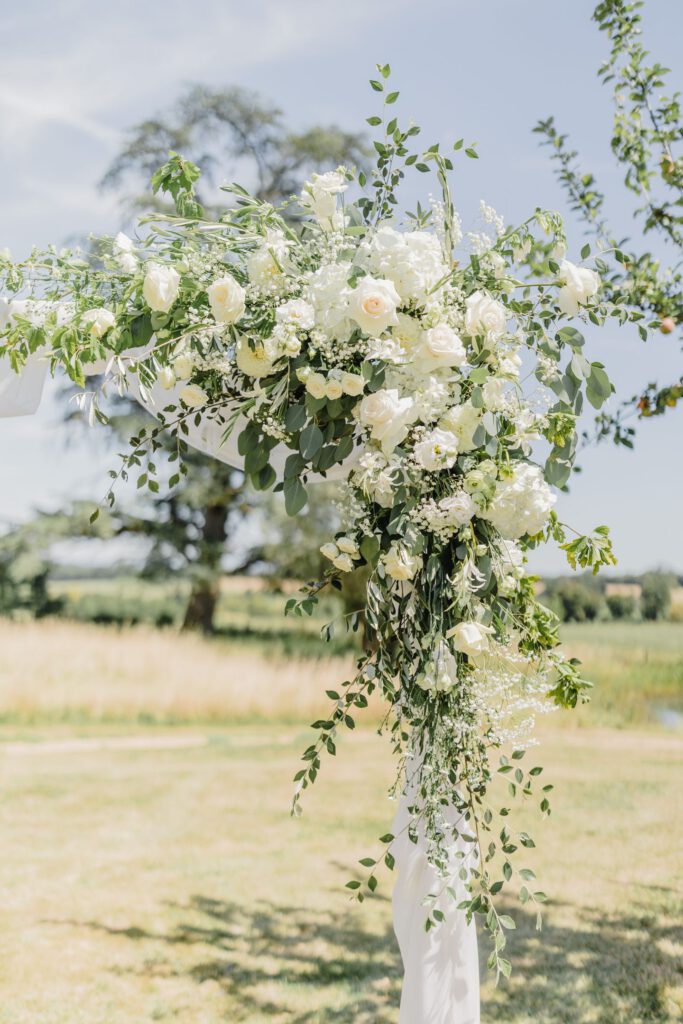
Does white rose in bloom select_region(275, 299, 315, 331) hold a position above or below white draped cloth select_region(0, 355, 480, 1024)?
above

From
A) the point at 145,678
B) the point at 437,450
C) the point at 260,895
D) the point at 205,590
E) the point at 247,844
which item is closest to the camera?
the point at 437,450

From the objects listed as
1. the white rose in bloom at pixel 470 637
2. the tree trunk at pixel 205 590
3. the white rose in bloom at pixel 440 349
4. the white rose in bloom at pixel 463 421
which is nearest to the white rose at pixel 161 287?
the white rose in bloom at pixel 440 349

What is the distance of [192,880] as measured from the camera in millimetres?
5191

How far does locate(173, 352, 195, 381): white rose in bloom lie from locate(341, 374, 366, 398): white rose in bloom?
1.22 ft

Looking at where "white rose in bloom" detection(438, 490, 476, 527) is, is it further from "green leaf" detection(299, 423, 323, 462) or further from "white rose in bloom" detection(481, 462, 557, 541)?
"green leaf" detection(299, 423, 323, 462)

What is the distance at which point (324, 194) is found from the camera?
205 centimetres

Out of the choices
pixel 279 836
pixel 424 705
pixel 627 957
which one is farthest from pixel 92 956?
pixel 424 705

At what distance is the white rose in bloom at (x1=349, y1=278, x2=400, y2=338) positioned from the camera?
1.85 meters

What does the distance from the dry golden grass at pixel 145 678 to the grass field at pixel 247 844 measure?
0.02 m

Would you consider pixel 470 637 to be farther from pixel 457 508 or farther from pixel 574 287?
pixel 574 287

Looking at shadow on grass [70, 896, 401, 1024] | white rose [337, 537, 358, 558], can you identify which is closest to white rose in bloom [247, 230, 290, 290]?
white rose [337, 537, 358, 558]

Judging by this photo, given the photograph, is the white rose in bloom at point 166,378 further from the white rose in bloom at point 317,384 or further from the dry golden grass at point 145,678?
the dry golden grass at point 145,678

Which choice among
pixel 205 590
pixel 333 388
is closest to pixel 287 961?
pixel 333 388

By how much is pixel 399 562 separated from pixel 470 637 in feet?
0.72
